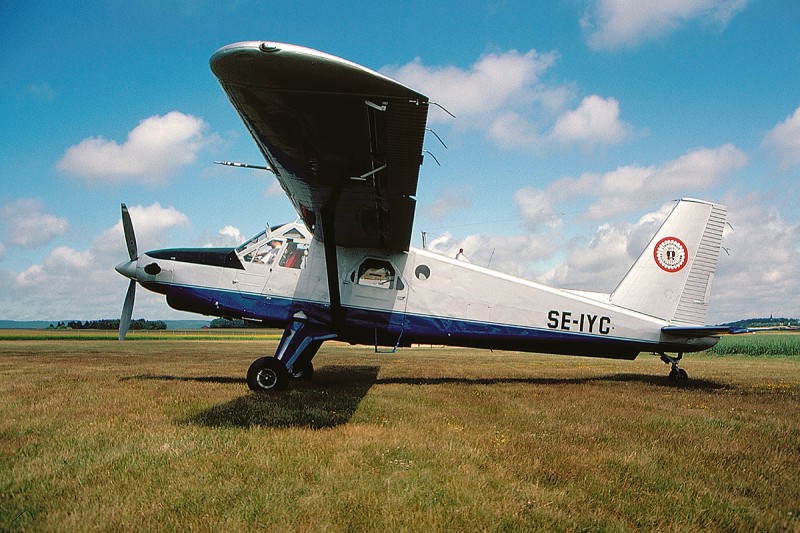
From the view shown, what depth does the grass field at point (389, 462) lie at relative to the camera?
9.78 ft

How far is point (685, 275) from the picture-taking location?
9.89 metres

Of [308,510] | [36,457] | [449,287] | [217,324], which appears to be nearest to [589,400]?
[449,287]

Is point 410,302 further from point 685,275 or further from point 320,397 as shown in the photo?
point 685,275

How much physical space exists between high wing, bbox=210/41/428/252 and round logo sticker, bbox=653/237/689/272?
20.0 feet

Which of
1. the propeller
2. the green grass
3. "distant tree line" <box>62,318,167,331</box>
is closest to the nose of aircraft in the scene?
the propeller

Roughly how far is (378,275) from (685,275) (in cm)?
653

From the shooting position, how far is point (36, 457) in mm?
4043

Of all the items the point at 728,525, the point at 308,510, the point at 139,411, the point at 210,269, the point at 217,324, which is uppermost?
the point at 210,269

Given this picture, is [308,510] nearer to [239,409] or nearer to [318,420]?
[318,420]

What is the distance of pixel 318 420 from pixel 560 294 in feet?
19.5

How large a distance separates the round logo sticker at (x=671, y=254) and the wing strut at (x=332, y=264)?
6879 mm

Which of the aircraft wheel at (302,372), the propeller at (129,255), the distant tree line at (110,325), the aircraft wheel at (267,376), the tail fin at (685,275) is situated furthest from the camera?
the distant tree line at (110,325)

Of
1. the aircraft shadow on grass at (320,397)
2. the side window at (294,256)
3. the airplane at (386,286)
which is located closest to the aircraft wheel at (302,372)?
the airplane at (386,286)

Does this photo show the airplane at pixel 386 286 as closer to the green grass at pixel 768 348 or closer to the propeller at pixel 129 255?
the propeller at pixel 129 255
